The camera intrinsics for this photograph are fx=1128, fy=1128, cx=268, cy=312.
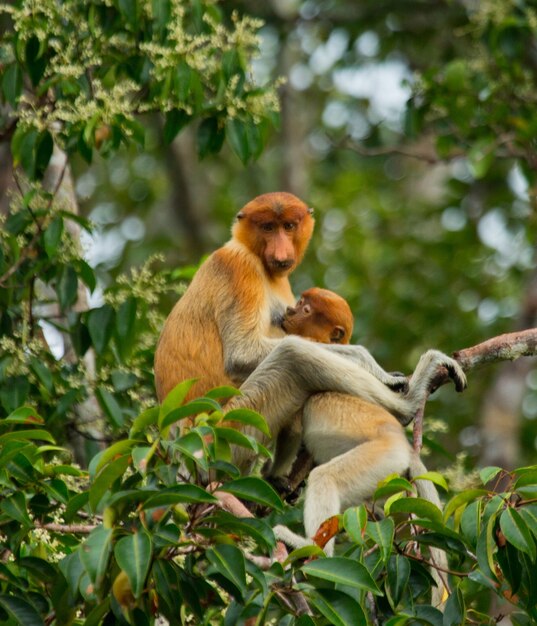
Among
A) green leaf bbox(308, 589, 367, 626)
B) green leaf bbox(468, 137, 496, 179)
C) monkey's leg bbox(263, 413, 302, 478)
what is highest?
green leaf bbox(468, 137, 496, 179)

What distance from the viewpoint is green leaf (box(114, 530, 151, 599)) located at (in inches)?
106

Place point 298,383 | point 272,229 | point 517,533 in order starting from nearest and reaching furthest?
point 517,533, point 298,383, point 272,229

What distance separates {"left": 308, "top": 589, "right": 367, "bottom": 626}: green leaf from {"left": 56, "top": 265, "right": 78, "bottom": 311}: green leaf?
7.88ft

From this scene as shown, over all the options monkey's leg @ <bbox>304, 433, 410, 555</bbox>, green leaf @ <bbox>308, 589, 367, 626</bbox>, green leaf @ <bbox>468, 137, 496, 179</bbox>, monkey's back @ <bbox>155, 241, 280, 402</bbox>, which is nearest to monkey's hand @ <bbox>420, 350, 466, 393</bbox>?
monkey's leg @ <bbox>304, 433, 410, 555</bbox>

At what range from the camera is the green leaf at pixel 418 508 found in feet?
10.6

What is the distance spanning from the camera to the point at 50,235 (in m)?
4.80

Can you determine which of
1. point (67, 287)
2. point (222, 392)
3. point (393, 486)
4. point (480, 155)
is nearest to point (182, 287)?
point (67, 287)

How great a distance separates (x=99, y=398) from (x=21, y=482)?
148cm

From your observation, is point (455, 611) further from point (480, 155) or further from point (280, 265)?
point (480, 155)

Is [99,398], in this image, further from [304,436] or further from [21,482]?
[21,482]

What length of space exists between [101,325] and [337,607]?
7.84ft

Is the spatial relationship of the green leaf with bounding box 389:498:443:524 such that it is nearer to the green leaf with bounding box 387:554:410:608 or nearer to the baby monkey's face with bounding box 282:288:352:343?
the green leaf with bounding box 387:554:410:608

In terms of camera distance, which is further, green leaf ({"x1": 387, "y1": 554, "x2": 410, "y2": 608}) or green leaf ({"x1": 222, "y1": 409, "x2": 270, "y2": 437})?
green leaf ({"x1": 222, "y1": 409, "x2": 270, "y2": 437})

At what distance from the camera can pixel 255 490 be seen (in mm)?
3119
